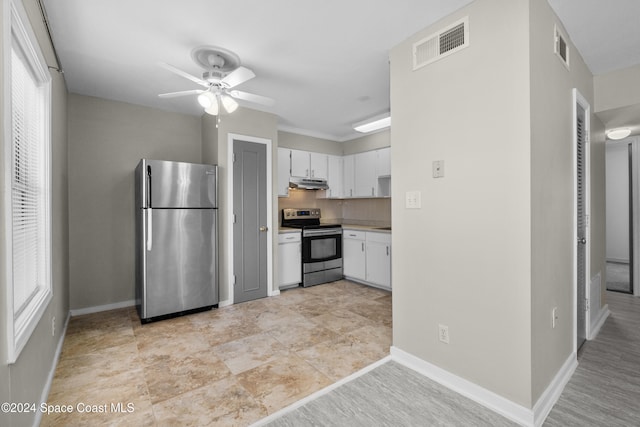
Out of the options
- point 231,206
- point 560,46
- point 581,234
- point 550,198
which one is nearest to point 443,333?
point 550,198

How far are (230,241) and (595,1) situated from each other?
3828 mm

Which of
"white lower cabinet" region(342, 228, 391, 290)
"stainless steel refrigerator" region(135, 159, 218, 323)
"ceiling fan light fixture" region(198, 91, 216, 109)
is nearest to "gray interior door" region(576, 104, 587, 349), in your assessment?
"white lower cabinet" region(342, 228, 391, 290)

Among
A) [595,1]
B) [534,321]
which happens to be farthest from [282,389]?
[595,1]

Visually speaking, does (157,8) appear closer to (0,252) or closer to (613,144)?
(0,252)

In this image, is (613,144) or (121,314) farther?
(613,144)

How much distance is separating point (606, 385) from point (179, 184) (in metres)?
4.05

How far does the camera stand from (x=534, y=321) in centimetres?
167

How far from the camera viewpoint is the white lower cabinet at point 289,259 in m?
4.32

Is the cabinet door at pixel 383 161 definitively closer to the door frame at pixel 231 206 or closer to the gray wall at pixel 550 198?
the door frame at pixel 231 206

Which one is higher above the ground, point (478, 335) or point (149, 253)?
point (149, 253)

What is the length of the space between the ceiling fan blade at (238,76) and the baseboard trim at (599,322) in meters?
3.81

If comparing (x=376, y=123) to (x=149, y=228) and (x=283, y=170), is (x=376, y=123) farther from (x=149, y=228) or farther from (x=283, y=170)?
(x=149, y=228)

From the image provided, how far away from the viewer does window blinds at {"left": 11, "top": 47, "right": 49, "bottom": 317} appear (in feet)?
5.22

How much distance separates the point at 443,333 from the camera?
2.04 m
